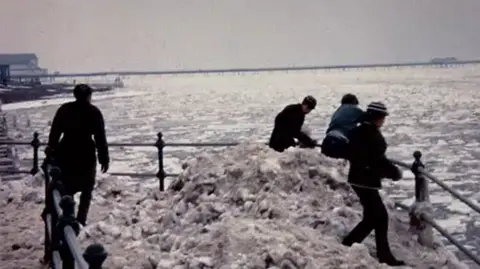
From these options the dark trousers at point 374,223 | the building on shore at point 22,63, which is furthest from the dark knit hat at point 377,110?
the building on shore at point 22,63

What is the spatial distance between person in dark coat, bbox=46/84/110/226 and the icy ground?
0.77 meters

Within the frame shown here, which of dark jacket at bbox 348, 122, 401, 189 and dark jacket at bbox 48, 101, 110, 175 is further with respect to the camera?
dark jacket at bbox 48, 101, 110, 175

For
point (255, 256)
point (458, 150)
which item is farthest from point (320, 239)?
point (458, 150)

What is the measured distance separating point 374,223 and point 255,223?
121cm

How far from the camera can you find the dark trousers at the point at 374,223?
6.20 m

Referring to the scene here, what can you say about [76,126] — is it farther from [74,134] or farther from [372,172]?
[372,172]

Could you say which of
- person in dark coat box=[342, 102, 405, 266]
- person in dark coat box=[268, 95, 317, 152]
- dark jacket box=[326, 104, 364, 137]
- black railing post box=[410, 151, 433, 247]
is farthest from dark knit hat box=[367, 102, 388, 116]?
person in dark coat box=[268, 95, 317, 152]

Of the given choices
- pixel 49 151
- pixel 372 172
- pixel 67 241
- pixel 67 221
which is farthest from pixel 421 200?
pixel 67 241

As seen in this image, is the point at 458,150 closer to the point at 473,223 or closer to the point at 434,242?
the point at 473,223

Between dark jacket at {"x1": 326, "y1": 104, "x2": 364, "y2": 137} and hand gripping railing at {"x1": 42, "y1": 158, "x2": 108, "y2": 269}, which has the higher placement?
dark jacket at {"x1": 326, "y1": 104, "x2": 364, "y2": 137}

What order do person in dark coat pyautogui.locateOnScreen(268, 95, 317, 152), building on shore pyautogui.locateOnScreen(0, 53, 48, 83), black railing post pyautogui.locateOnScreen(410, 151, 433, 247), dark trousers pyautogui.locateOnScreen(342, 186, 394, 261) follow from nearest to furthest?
1. dark trousers pyautogui.locateOnScreen(342, 186, 394, 261)
2. black railing post pyautogui.locateOnScreen(410, 151, 433, 247)
3. person in dark coat pyautogui.locateOnScreen(268, 95, 317, 152)
4. building on shore pyautogui.locateOnScreen(0, 53, 48, 83)

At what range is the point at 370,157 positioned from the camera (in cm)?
607

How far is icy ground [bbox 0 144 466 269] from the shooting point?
18.6 feet

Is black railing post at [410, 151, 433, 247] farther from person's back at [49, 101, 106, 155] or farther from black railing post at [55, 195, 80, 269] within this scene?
black railing post at [55, 195, 80, 269]
